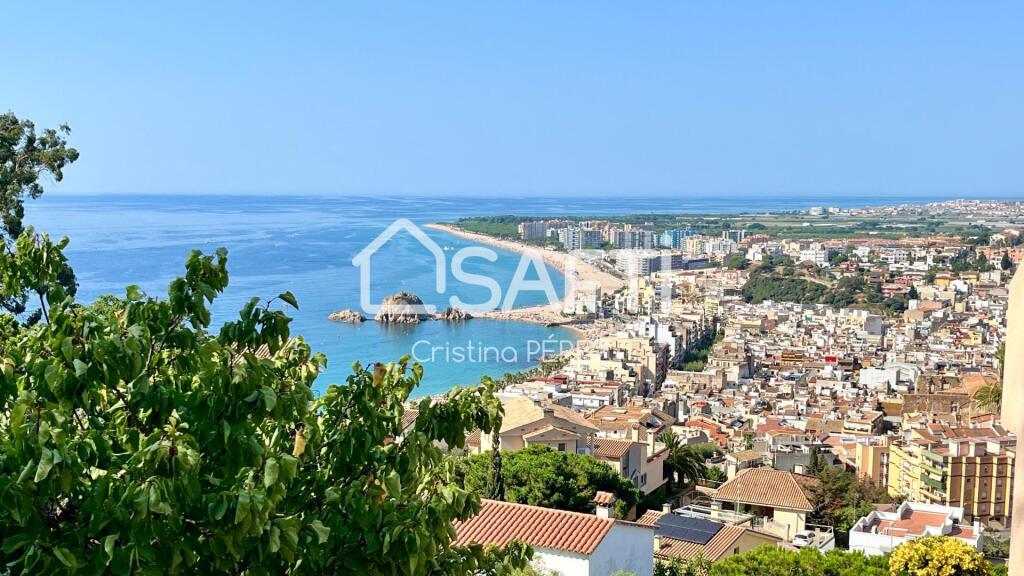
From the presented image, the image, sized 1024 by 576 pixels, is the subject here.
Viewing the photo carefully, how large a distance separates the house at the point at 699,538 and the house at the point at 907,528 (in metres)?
1.03

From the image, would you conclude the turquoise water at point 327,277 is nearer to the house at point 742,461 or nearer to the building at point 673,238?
the house at point 742,461

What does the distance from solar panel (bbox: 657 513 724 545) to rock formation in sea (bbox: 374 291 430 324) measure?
32128 mm

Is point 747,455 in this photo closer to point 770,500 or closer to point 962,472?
point 962,472

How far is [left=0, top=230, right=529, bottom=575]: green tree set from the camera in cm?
170

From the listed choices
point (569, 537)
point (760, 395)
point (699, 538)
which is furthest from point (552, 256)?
point (569, 537)

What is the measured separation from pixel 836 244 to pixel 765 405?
50.4 m

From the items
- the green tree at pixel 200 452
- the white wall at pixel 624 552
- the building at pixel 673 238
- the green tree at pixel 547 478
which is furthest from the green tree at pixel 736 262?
the green tree at pixel 200 452

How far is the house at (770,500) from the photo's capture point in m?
13.2

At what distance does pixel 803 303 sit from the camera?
55312mm

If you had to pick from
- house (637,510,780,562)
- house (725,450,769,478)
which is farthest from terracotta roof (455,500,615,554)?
house (725,450,769,478)

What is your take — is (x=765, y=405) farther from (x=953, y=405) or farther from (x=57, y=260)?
(x=57, y=260)

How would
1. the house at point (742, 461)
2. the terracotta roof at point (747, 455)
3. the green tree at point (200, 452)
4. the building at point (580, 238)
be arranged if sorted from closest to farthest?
1. the green tree at point (200, 452)
2. the house at point (742, 461)
3. the terracotta roof at point (747, 455)
4. the building at point (580, 238)

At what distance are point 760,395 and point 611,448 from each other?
17645mm

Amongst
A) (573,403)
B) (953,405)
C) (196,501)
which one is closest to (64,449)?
(196,501)
